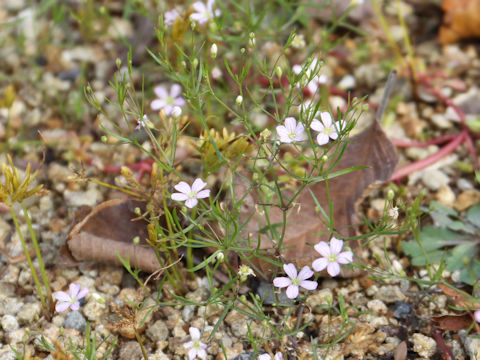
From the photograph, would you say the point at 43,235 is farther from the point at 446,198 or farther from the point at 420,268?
the point at 446,198

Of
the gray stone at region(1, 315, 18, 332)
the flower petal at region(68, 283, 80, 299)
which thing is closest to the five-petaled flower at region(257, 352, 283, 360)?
the flower petal at region(68, 283, 80, 299)

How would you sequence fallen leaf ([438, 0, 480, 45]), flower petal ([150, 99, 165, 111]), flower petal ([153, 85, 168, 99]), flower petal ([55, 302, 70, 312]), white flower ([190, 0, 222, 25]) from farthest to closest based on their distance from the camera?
fallen leaf ([438, 0, 480, 45]) < flower petal ([153, 85, 168, 99]) < flower petal ([150, 99, 165, 111]) < white flower ([190, 0, 222, 25]) < flower petal ([55, 302, 70, 312])

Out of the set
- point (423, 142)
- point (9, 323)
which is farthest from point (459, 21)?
point (9, 323)

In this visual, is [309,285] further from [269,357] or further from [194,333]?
[194,333]

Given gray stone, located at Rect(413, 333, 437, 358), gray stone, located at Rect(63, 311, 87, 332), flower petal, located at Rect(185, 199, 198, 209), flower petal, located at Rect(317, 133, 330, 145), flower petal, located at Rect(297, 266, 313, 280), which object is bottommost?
gray stone, located at Rect(413, 333, 437, 358)

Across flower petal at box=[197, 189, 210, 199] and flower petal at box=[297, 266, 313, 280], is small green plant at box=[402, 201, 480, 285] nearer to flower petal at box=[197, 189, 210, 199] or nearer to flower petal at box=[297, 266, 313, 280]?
flower petal at box=[297, 266, 313, 280]
